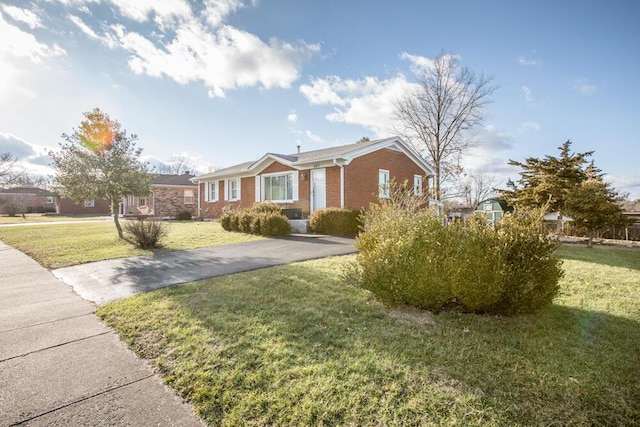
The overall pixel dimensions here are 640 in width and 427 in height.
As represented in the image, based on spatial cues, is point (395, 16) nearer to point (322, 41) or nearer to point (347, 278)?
point (322, 41)

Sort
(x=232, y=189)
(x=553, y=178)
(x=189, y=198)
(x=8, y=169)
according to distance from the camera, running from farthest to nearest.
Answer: (x=8, y=169)
(x=189, y=198)
(x=232, y=189)
(x=553, y=178)

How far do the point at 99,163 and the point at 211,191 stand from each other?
13.9 m

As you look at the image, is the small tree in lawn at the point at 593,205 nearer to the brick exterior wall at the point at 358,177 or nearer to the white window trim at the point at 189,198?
the brick exterior wall at the point at 358,177

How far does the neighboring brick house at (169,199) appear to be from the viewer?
1069 inches

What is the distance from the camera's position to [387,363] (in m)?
2.73

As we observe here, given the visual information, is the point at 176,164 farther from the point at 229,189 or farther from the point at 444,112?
the point at 444,112

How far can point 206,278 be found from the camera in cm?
589

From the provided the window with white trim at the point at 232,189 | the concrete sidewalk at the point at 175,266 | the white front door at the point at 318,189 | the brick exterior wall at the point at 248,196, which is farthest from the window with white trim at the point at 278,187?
the concrete sidewalk at the point at 175,266

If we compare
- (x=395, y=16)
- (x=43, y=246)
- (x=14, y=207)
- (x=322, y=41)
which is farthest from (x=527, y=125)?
(x=14, y=207)

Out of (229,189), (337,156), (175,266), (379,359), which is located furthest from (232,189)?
(379,359)

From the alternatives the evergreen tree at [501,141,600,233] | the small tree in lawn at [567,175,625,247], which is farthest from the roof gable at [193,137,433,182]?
the small tree in lawn at [567,175,625,247]

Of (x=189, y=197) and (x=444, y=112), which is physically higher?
(x=444, y=112)

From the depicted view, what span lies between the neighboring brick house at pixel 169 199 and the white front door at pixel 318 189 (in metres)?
16.8

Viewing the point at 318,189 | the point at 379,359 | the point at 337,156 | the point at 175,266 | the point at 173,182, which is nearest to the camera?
the point at 379,359
